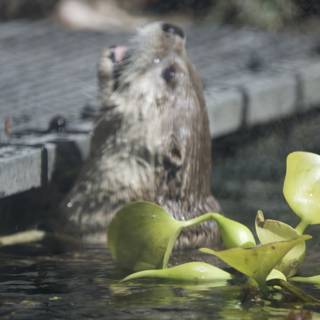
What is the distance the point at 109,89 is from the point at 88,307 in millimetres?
2067

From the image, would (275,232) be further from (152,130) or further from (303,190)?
(152,130)

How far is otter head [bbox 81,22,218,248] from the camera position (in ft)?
19.4

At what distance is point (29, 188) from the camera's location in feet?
19.7

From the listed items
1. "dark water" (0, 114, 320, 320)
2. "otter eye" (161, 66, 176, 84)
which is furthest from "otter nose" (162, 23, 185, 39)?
"dark water" (0, 114, 320, 320)

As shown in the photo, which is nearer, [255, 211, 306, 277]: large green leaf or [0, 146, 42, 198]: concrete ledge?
[255, 211, 306, 277]: large green leaf

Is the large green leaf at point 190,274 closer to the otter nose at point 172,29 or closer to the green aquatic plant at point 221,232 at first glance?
the green aquatic plant at point 221,232

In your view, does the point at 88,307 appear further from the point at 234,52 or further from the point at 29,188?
the point at 234,52

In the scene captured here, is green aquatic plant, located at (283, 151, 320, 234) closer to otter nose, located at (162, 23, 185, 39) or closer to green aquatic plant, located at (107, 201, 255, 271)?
green aquatic plant, located at (107, 201, 255, 271)

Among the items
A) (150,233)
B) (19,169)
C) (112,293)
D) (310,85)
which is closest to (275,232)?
(150,233)

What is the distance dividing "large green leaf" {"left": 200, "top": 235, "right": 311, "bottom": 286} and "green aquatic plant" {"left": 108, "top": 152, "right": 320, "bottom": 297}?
0.38 ft

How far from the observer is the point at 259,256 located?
13.7 ft

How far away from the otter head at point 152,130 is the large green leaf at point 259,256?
1.59 m

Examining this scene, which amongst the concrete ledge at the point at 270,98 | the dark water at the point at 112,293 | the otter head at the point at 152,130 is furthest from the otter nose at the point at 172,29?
the concrete ledge at the point at 270,98

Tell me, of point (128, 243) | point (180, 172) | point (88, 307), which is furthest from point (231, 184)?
point (88, 307)
